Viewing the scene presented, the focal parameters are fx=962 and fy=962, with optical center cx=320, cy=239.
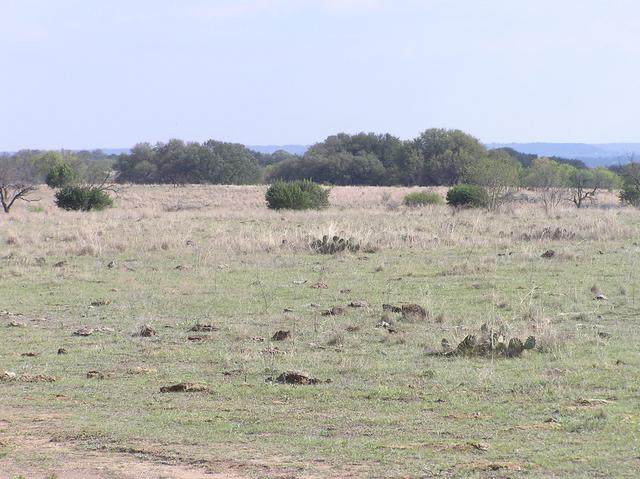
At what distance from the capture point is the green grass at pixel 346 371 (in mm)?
7055

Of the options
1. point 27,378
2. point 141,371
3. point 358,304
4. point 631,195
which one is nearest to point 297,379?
point 141,371

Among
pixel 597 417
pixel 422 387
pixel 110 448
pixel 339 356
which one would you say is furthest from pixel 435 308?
pixel 110 448

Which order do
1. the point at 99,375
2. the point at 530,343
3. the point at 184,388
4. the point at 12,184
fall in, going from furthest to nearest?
1. the point at 12,184
2. the point at 530,343
3. the point at 99,375
4. the point at 184,388

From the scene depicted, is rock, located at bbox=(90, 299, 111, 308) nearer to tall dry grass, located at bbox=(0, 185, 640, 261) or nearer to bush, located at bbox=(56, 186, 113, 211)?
tall dry grass, located at bbox=(0, 185, 640, 261)

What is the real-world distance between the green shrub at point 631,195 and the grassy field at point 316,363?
23.2 meters

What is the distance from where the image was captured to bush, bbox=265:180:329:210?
4353 cm

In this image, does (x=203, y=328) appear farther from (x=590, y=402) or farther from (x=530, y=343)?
(x=590, y=402)

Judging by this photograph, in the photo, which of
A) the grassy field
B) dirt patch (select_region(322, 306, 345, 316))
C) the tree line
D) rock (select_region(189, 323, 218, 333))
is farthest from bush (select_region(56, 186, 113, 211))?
rock (select_region(189, 323, 218, 333))

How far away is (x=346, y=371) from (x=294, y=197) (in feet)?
110

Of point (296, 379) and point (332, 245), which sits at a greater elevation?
point (332, 245)

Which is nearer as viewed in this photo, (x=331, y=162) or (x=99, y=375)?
(x=99, y=375)

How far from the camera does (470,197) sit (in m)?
41.7

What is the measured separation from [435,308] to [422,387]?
5740mm

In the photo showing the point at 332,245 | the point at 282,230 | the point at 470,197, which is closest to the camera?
the point at 332,245
